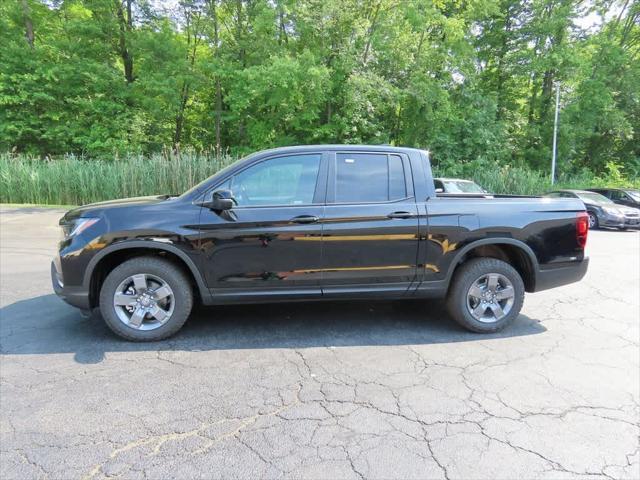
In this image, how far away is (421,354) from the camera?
3641mm

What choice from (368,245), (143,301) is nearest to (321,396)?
(368,245)

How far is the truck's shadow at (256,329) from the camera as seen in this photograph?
3766mm

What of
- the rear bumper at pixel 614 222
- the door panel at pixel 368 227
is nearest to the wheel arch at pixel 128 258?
the door panel at pixel 368 227

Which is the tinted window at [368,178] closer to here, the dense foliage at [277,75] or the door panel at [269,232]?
the door panel at [269,232]

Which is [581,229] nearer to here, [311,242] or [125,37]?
[311,242]

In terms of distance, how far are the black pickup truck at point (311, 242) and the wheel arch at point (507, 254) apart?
2 cm

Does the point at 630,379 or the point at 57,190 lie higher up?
the point at 57,190

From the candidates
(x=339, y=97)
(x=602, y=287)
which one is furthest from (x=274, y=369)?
(x=339, y=97)

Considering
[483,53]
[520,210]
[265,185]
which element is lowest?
[520,210]

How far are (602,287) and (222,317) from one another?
556cm

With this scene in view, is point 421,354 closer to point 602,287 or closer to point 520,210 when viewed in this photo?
point 520,210

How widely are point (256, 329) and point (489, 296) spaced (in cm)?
248

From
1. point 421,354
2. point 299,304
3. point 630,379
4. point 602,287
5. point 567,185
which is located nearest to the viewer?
point 630,379

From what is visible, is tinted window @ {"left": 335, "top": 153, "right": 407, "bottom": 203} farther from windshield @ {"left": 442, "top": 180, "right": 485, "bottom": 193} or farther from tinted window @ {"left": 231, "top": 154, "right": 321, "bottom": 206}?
windshield @ {"left": 442, "top": 180, "right": 485, "bottom": 193}
